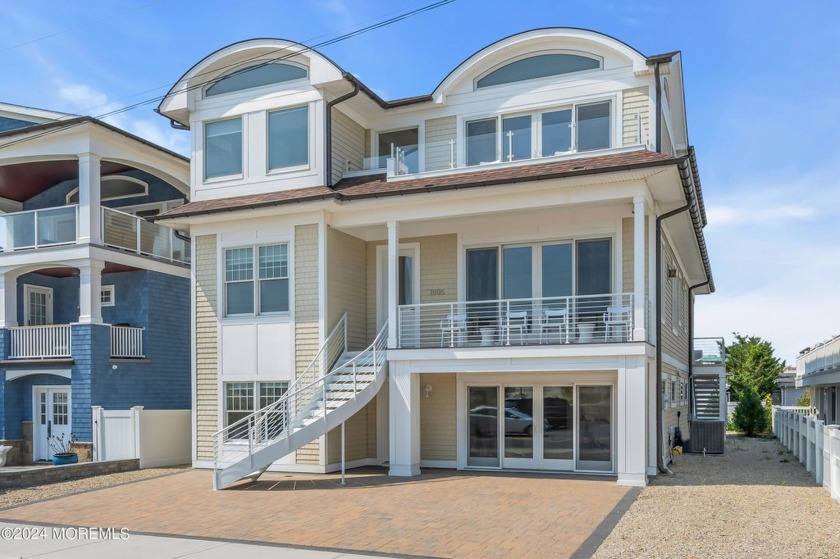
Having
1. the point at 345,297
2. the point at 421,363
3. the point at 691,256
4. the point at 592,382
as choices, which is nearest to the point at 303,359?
the point at 345,297

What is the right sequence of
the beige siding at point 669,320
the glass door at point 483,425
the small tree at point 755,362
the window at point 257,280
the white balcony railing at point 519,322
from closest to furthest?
the white balcony railing at point 519,322, the glass door at point 483,425, the window at point 257,280, the beige siding at point 669,320, the small tree at point 755,362

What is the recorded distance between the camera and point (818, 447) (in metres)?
14.1

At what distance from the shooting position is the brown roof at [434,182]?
14.1m

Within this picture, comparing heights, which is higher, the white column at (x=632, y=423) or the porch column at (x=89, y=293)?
the porch column at (x=89, y=293)

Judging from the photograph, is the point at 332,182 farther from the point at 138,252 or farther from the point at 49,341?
the point at 49,341

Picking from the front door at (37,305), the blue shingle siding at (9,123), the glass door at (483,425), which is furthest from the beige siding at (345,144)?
the front door at (37,305)

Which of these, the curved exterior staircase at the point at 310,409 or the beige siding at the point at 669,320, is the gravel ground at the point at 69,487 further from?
the beige siding at the point at 669,320

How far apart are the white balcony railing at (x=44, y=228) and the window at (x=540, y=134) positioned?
1113 cm

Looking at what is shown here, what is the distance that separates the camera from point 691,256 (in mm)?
22062

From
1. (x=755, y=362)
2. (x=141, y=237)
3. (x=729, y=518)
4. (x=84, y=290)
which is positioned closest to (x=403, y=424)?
(x=729, y=518)

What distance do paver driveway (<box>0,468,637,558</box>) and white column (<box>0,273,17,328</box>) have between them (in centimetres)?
861

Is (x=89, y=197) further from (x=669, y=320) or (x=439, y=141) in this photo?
(x=669, y=320)

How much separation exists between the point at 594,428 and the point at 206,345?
9.06m

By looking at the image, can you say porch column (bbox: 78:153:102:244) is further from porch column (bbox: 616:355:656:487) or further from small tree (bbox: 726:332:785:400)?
small tree (bbox: 726:332:785:400)
